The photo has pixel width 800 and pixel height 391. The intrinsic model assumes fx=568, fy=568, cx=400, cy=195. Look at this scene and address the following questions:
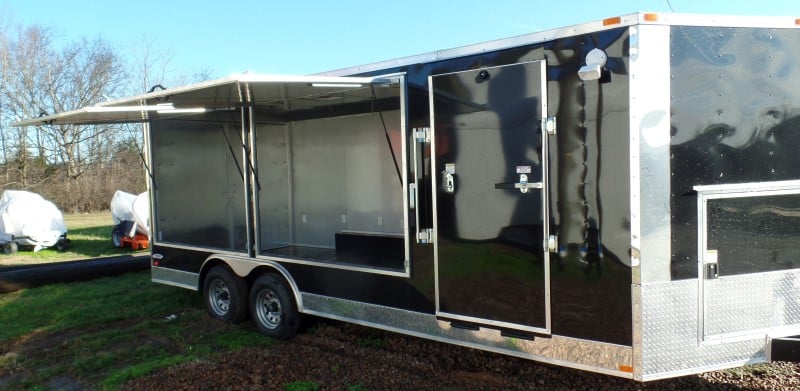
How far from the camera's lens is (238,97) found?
5059 millimetres

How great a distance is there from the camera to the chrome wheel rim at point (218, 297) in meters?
6.07

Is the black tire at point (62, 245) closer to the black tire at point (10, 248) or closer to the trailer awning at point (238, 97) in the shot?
the black tire at point (10, 248)

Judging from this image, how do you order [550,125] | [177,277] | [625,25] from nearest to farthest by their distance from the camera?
[625,25] < [550,125] < [177,277]

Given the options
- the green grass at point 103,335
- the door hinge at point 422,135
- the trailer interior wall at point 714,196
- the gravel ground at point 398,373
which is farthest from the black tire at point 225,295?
the trailer interior wall at point 714,196

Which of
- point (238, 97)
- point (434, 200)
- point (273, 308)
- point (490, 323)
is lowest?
point (273, 308)

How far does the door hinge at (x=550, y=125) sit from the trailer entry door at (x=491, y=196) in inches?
1.8

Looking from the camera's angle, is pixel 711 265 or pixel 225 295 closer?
pixel 711 265

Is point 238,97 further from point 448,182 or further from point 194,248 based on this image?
point 448,182

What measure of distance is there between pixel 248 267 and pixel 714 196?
13.6 feet

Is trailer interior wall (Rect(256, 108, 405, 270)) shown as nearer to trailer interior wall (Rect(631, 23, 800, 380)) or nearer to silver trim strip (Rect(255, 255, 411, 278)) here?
silver trim strip (Rect(255, 255, 411, 278))

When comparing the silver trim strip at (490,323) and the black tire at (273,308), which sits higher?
the silver trim strip at (490,323)

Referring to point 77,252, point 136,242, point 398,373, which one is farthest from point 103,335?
point 77,252

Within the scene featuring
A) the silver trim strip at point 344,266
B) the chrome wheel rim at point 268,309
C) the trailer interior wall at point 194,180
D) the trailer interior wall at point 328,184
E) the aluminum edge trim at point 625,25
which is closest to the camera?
the aluminum edge trim at point 625,25

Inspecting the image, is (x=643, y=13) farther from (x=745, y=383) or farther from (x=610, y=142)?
(x=745, y=383)
